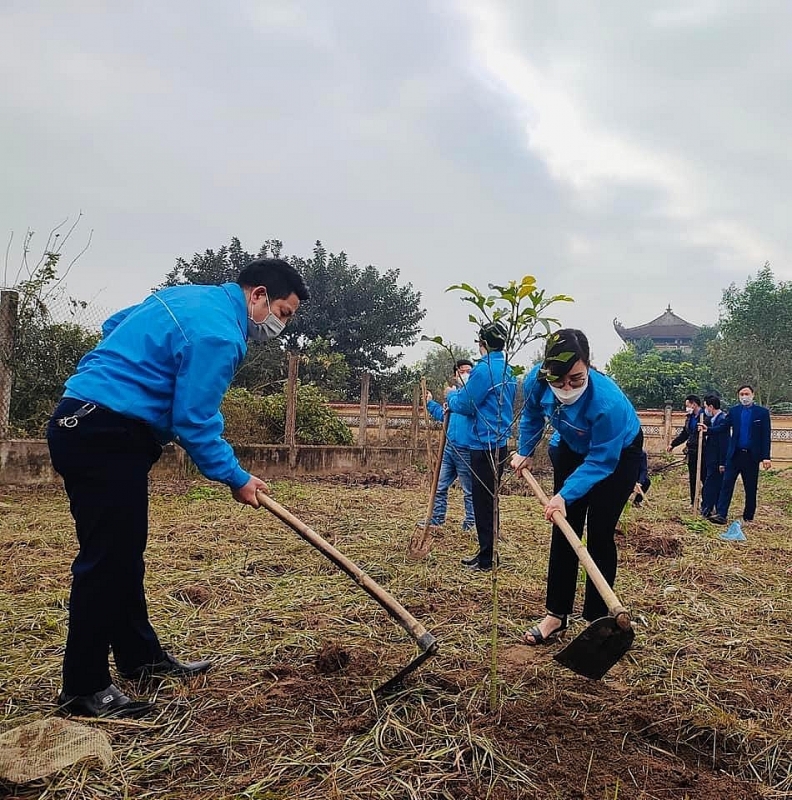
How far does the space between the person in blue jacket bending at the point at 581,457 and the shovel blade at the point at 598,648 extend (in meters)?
0.62

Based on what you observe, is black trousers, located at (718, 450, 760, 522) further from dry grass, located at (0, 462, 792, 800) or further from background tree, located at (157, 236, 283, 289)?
background tree, located at (157, 236, 283, 289)

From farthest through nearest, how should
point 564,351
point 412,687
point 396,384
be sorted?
point 396,384 → point 564,351 → point 412,687

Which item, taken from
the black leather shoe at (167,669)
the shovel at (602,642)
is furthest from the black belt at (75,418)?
the shovel at (602,642)

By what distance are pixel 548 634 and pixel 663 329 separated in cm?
5159

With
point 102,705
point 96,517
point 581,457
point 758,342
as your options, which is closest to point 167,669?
point 102,705

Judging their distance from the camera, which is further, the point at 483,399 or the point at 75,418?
the point at 483,399

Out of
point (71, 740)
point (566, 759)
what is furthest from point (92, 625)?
point (566, 759)

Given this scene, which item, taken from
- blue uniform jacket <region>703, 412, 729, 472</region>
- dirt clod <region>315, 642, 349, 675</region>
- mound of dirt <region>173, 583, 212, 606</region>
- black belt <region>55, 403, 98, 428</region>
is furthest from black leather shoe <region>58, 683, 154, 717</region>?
blue uniform jacket <region>703, 412, 729, 472</region>

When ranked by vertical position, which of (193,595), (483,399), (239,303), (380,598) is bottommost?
(193,595)

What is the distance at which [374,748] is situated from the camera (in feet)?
7.34

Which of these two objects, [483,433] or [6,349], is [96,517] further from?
[6,349]

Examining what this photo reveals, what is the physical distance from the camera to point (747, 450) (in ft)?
25.3

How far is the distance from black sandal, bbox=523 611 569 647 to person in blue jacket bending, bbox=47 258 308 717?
68.0 inches

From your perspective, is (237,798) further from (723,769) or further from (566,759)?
(723,769)
